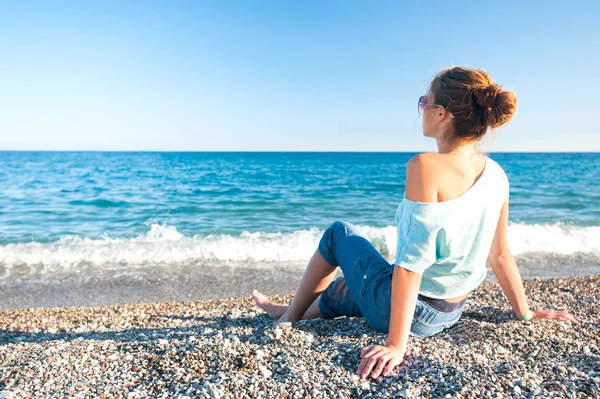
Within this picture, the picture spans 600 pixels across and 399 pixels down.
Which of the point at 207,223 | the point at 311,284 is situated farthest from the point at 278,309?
the point at 207,223

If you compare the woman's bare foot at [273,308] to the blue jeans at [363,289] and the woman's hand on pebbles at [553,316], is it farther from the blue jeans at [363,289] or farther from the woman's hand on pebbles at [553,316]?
the woman's hand on pebbles at [553,316]

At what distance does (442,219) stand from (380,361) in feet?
2.95

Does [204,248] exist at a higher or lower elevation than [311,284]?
lower

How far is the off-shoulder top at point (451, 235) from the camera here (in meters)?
2.55

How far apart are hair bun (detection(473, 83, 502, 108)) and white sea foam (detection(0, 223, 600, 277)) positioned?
665cm

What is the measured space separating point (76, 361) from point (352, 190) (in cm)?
2083

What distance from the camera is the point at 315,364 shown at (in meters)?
2.81

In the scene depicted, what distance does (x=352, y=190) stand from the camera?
23.4 m

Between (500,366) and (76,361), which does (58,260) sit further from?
(500,366)

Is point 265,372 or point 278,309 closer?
point 265,372

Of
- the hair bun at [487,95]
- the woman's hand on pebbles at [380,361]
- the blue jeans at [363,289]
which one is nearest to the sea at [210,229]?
the blue jeans at [363,289]

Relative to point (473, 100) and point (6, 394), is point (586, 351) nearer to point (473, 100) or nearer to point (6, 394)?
point (473, 100)

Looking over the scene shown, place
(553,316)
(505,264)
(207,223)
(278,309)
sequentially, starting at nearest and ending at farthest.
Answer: (505,264)
(553,316)
(278,309)
(207,223)

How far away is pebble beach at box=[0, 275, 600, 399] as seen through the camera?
2.51m
